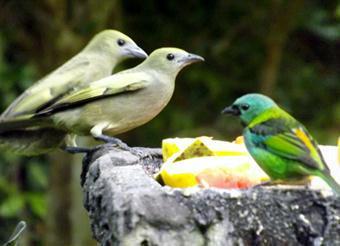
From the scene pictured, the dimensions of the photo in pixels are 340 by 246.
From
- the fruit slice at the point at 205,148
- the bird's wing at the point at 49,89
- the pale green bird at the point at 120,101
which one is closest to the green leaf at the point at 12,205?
the bird's wing at the point at 49,89

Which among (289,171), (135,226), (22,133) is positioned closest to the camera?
(135,226)

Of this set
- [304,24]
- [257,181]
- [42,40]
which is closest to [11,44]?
[42,40]

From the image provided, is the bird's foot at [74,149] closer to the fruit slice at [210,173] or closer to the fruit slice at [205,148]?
the fruit slice at [205,148]

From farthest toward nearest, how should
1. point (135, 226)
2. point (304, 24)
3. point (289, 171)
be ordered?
point (304, 24)
point (289, 171)
point (135, 226)

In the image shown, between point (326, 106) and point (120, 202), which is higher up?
point (120, 202)

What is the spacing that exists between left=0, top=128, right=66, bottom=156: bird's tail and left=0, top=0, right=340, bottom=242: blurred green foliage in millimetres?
2964

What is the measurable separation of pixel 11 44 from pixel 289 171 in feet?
21.2

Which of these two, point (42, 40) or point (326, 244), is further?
point (42, 40)

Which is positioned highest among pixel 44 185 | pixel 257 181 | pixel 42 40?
pixel 257 181

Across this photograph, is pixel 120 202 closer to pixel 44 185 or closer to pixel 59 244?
pixel 59 244

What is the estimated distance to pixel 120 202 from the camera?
3.43 m

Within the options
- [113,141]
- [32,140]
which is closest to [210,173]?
[113,141]

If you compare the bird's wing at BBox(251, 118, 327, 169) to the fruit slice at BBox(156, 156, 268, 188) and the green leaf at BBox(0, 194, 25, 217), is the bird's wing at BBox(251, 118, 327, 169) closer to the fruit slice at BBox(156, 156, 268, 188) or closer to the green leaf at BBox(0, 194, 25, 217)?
the fruit slice at BBox(156, 156, 268, 188)

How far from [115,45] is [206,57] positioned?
3.05 metres
